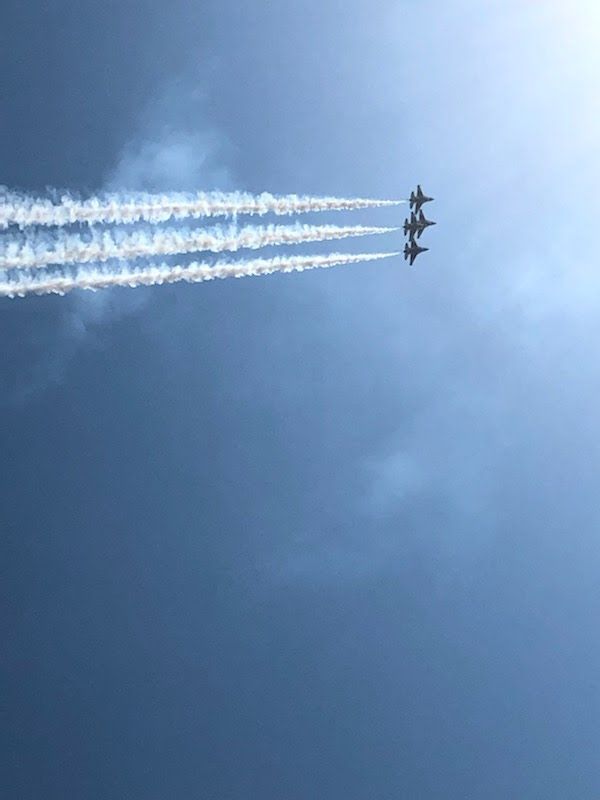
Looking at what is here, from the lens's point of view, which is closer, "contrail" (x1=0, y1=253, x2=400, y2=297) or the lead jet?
"contrail" (x1=0, y1=253, x2=400, y2=297)

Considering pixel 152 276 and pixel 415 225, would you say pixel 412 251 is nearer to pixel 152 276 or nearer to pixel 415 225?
pixel 415 225

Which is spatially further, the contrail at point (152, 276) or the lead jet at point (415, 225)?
the lead jet at point (415, 225)

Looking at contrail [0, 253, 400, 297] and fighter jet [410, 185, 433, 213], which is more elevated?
fighter jet [410, 185, 433, 213]

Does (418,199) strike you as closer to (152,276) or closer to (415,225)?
(415,225)

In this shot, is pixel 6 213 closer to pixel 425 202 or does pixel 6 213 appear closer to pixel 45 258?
pixel 45 258

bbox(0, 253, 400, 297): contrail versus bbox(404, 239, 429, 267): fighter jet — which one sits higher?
bbox(404, 239, 429, 267): fighter jet

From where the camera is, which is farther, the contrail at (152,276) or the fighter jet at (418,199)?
the fighter jet at (418,199)

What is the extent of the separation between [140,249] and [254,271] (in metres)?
8.34

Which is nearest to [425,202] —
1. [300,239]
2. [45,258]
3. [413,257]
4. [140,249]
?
[413,257]

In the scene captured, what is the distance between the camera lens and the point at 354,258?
205 feet

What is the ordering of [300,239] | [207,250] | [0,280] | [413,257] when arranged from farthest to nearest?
1. [413,257]
2. [300,239]
3. [207,250]
4. [0,280]

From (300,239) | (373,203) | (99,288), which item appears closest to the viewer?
(99,288)

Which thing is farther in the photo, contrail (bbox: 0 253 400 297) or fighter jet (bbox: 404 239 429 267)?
fighter jet (bbox: 404 239 429 267)

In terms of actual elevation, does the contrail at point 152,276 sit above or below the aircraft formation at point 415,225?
below
